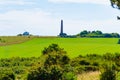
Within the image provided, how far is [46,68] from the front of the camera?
33.7 metres

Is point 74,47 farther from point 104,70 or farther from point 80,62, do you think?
point 104,70

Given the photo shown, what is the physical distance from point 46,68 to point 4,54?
193ft

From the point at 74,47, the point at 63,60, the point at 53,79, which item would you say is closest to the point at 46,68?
the point at 53,79

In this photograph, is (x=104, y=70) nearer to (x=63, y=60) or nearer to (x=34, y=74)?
(x=34, y=74)

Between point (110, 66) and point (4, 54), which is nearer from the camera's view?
point (110, 66)

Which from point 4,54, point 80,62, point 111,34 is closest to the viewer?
point 80,62

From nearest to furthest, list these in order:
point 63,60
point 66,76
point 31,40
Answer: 1. point 66,76
2. point 63,60
3. point 31,40

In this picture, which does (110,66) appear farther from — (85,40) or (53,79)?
(85,40)

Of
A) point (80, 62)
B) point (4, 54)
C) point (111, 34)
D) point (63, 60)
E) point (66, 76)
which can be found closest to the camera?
point (66, 76)

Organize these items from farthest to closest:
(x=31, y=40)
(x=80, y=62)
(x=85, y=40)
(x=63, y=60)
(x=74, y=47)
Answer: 1. (x=85, y=40)
2. (x=31, y=40)
3. (x=74, y=47)
4. (x=80, y=62)
5. (x=63, y=60)

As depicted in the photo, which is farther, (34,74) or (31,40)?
(31,40)

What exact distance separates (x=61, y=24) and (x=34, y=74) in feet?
415

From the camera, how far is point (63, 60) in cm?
5059

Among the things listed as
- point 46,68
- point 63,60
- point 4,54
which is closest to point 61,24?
point 4,54
